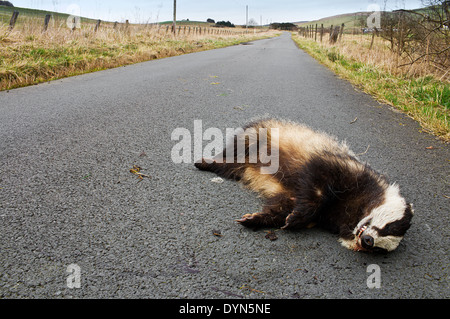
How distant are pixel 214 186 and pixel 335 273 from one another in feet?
4.42

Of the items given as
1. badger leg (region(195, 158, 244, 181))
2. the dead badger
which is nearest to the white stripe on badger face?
the dead badger

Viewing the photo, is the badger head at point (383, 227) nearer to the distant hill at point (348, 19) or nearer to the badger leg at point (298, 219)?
the badger leg at point (298, 219)

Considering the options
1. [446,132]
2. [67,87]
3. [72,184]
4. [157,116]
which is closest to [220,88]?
[157,116]

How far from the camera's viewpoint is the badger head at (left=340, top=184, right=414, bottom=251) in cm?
203

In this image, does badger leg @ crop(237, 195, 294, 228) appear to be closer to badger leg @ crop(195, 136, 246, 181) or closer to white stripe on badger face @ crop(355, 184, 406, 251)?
white stripe on badger face @ crop(355, 184, 406, 251)

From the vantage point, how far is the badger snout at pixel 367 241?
2.00 metres

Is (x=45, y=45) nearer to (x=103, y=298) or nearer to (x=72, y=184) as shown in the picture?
(x=72, y=184)

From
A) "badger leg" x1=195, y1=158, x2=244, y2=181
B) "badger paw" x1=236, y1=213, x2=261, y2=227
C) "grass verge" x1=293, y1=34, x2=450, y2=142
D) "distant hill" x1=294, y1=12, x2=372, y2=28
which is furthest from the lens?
"distant hill" x1=294, y1=12, x2=372, y2=28

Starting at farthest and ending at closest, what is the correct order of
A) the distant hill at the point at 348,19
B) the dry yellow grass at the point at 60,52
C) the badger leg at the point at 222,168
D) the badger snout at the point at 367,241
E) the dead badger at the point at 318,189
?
the distant hill at the point at 348,19
the dry yellow grass at the point at 60,52
the badger leg at the point at 222,168
the dead badger at the point at 318,189
the badger snout at the point at 367,241

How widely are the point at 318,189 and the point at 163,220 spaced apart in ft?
3.80

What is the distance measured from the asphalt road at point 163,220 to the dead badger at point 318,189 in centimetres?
11

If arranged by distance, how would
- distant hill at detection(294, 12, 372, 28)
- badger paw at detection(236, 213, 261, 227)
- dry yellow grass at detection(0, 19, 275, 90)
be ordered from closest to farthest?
badger paw at detection(236, 213, 261, 227) < dry yellow grass at detection(0, 19, 275, 90) < distant hill at detection(294, 12, 372, 28)

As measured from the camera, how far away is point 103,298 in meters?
1.58

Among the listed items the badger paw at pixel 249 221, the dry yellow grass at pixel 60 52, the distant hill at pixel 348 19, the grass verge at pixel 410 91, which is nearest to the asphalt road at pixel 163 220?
the badger paw at pixel 249 221
